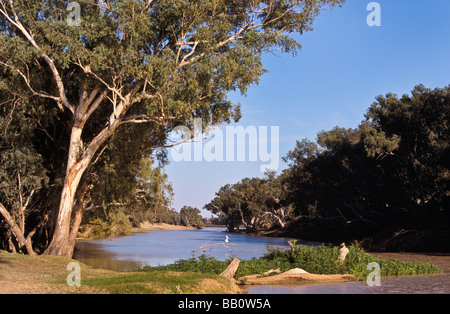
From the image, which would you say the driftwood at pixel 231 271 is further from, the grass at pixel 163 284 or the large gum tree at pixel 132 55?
the large gum tree at pixel 132 55

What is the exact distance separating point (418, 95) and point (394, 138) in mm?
4625

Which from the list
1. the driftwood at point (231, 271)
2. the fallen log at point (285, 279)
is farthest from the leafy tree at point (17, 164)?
the fallen log at point (285, 279)

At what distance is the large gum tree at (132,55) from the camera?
21.9 meters

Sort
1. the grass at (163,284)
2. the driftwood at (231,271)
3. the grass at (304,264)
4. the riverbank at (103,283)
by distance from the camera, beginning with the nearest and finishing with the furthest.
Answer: the riverbank at (103,283), the grass at (163,284), the driftwood at (231,271), the grass at (304,264)

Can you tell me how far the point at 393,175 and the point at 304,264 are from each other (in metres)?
28.9

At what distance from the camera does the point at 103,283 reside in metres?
13.3

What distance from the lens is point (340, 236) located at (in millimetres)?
58219

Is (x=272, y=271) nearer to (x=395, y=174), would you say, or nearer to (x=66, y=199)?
(x=66, y=199)

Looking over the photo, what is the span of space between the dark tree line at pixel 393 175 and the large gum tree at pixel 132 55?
801 inches

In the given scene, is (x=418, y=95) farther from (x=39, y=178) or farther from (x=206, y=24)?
(x=39, y=178)

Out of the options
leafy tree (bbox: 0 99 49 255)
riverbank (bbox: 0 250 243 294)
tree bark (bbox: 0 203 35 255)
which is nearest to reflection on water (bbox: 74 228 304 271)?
riverbank (bbox: 0 250 243 294)

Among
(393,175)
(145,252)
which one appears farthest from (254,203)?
(145,252)

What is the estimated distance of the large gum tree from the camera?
21.9 m
